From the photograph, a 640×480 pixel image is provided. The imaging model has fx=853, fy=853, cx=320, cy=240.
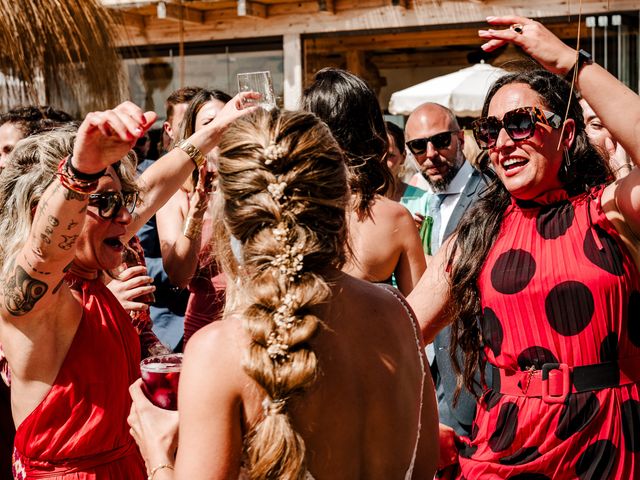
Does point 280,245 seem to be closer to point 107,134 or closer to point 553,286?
point 107,134

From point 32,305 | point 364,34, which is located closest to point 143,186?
point 32,305

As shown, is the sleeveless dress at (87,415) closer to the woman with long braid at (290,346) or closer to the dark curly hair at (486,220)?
the woman with long braid at (290,346)

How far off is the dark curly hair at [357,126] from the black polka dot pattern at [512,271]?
67 cm

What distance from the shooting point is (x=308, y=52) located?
10.7m

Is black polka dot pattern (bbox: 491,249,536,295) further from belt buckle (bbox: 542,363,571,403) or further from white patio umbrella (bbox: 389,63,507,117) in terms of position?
white patio umbrella (bbox: 389,63,507,117)

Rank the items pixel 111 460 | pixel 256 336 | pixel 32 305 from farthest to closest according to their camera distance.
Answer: pixel 111 460 → pixel 32 305 → pixel 256 336

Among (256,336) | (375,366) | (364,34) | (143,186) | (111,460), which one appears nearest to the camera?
(256,336)

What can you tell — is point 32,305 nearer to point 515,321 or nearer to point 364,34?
point 515,321

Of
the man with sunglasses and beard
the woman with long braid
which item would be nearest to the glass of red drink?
the woman with long braid

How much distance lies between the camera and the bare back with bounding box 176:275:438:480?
69.4 inches

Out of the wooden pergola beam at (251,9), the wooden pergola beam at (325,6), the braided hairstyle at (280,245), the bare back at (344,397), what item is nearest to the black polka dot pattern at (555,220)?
the bare back at (344,397)

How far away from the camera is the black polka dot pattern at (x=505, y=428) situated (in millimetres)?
2766

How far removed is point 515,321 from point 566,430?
0.38 metres

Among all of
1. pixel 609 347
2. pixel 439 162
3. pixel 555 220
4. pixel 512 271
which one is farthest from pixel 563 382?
pixel 439 162
